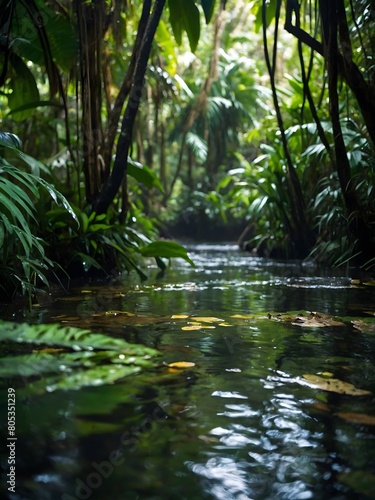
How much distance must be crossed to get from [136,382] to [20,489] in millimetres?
596

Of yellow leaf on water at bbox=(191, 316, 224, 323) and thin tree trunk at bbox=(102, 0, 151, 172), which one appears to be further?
thin tree trunk at bbox=(102, 0, 151, 172)

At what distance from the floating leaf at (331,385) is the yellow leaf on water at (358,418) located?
0.48 ft

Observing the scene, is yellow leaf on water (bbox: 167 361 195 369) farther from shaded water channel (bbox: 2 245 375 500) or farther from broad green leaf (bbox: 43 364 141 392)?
broad green leaf (bbox: 43 364 141 392)

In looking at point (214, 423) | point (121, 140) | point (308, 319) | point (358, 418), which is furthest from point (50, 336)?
point (121, 140)

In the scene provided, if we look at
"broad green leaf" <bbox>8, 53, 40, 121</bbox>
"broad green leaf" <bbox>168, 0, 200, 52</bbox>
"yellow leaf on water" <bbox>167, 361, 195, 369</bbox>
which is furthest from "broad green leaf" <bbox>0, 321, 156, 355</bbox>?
"broad green leaf" <bbox>168, 0, 200, 52</bbox>

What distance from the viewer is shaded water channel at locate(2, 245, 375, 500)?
1034 millimetres

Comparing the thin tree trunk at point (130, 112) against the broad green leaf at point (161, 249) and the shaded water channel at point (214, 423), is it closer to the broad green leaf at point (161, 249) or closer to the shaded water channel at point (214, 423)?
the broad green leaf at point (161, 249)

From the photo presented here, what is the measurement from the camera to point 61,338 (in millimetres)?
1425

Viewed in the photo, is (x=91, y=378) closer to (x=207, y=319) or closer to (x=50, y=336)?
(x=50, y=336)

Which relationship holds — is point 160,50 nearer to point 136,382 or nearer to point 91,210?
point 91,210

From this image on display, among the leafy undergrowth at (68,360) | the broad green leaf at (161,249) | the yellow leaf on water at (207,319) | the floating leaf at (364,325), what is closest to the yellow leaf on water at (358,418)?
the leafy undergrowth at (68,360)

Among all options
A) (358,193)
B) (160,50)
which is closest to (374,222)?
(358,193)

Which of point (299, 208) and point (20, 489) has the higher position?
point (299, 208)

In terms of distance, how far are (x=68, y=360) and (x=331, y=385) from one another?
0.69 meters
